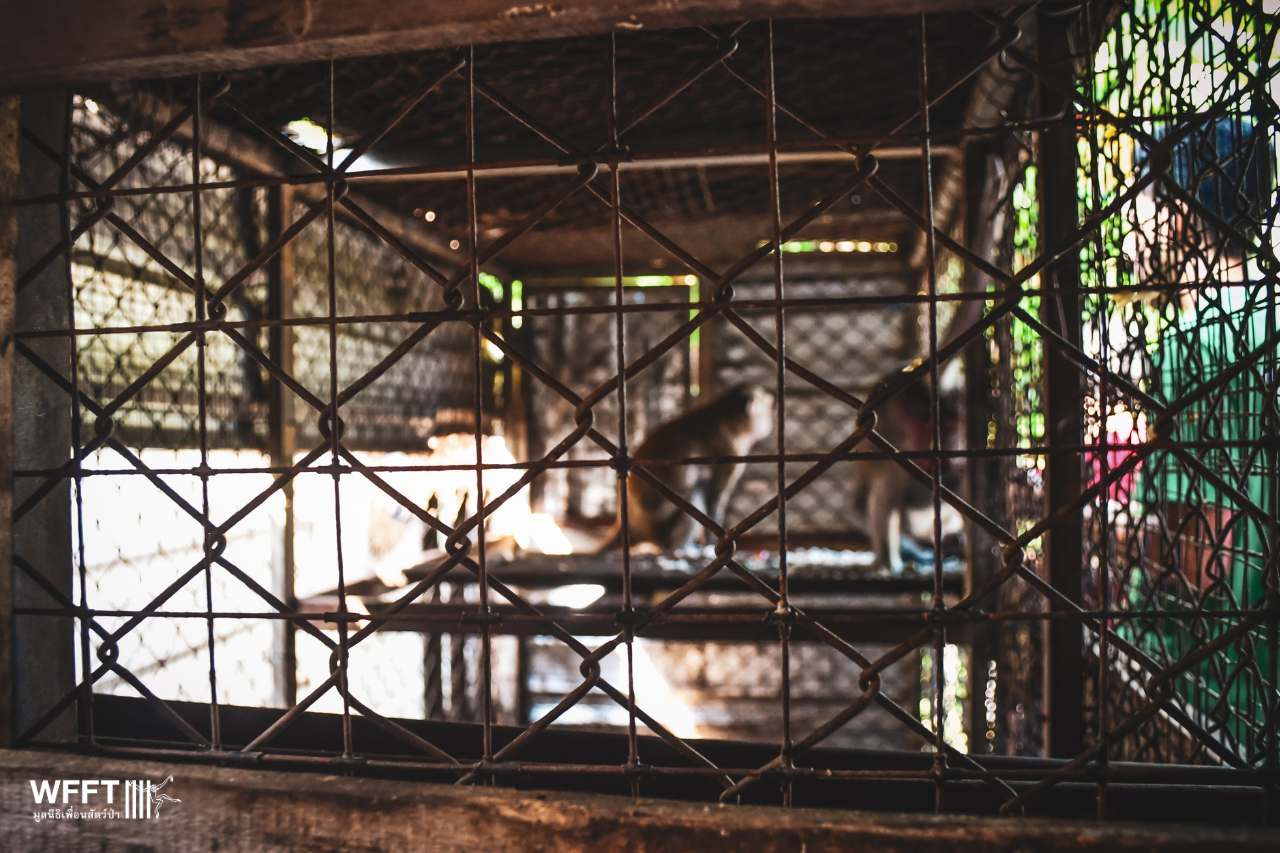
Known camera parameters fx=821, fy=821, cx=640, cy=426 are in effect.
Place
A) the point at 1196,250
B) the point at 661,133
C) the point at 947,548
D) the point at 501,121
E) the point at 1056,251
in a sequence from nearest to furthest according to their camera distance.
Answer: the point at 1056,251, the point at 1196,250, the point at 501,121, the point at 661,133, the point at 947,548

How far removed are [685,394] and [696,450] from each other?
6.18ft

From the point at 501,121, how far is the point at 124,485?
2012 millimetres

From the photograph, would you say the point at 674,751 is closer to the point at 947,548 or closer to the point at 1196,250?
the point at 1196,250

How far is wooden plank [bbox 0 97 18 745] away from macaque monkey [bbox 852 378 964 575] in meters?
3.45

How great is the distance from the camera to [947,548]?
4855 millimetres

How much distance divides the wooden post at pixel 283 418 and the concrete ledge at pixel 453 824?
2065 millimetres

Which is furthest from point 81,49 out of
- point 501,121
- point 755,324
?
point 755,324

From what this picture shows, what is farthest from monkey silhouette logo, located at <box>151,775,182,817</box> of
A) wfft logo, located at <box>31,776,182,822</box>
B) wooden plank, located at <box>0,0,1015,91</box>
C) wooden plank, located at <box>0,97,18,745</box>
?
wooden plank, located at <box>0,0,1015,91</box>

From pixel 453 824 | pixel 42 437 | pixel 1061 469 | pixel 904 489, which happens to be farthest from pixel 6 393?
pixel 904 489

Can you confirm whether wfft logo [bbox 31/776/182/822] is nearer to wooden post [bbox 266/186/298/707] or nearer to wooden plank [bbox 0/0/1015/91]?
wooden plank [bbox 0/0/1015/91]

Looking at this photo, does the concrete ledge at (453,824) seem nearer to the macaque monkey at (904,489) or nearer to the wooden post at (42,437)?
the wooden post at (42,437)

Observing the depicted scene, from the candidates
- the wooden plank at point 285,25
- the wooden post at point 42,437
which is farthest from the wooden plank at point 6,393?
the wooden plank at point 285,25

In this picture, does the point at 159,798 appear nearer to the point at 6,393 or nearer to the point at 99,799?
the point at 99,799

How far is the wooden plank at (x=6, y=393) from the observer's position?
67.4 inches
